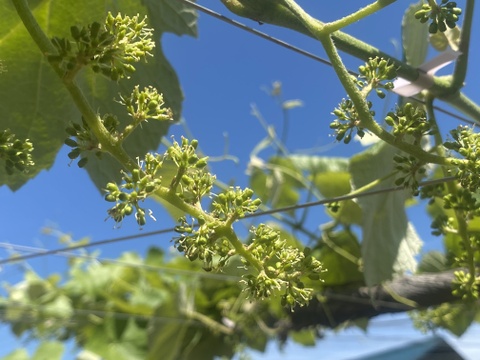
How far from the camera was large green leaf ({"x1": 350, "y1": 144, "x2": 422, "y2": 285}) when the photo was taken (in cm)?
86

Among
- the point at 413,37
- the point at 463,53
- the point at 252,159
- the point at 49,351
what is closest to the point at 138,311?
the point at 49,351

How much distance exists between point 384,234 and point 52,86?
0.57 m

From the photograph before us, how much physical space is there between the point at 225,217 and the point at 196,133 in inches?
18.1

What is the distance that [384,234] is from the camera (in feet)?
3.14

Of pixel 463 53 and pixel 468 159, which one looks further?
pixel 463 53

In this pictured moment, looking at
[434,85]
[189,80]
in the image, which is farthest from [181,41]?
[434,85]

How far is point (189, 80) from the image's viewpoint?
878 millimetres

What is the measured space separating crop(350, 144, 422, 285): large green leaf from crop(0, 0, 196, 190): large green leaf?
0.33m

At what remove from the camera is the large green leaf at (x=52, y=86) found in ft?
1.90

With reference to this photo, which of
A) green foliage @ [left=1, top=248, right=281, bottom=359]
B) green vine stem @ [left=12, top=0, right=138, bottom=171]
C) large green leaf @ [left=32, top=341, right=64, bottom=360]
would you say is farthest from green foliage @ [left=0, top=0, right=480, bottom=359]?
large green leaf @ [left=32, top=341, right=64, bottom=360]

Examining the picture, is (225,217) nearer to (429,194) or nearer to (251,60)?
(429,194)

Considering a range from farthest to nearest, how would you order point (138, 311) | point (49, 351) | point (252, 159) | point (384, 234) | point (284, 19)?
point (49, 351) < point (138, 311) < point (252, 159) < point (384, 234) < point (284, 19)

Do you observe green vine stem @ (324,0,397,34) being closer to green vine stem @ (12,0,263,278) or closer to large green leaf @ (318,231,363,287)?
green vine stem @ (12,0,263,278)

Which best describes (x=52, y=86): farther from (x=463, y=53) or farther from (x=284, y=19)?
(x=463, y=53)
